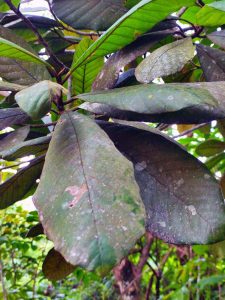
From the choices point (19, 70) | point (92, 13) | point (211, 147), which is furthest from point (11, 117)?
point (211, 147)

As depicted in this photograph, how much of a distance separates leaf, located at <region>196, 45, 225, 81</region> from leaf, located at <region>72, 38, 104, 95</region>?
0.20 meters

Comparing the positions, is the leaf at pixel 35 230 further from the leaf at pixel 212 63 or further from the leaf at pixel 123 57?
the leaf at pixel 212 63

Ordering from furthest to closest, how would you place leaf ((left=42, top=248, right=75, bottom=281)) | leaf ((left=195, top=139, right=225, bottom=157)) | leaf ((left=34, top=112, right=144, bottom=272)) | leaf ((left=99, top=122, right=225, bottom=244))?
leaf ((left=195, top=139, right=225, bottom=157)) < leaf ((left=42, top=248, right=75, bottom=281)) < leaf ((left=99, top=122, right=225, bottom=244)) < leaf ((left=34, top=112, right=144, bottom=272))

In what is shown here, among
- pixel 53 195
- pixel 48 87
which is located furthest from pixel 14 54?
pixel 53 195

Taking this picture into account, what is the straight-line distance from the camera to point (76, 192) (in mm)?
419

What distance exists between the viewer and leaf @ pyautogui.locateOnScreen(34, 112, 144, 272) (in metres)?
0.36

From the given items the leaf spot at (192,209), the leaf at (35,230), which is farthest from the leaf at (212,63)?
the leaf at (35,230)

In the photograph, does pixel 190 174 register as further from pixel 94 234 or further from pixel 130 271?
pixel 130 271

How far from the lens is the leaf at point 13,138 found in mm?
610

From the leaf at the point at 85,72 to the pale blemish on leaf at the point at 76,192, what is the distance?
37cm

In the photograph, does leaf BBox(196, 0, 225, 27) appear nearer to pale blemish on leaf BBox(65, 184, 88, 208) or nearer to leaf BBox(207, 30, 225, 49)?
leaf BBox(207, 30, 225, 49)

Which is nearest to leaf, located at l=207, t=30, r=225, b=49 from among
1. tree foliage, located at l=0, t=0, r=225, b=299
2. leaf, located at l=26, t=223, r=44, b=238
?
tree foliage, located at l=0, t=0, r=225, b=299

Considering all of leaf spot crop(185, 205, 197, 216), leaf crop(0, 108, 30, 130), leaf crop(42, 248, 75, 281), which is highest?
leaf crop(0, 108, 30, 130)

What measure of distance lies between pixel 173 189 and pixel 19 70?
391 millimetres
